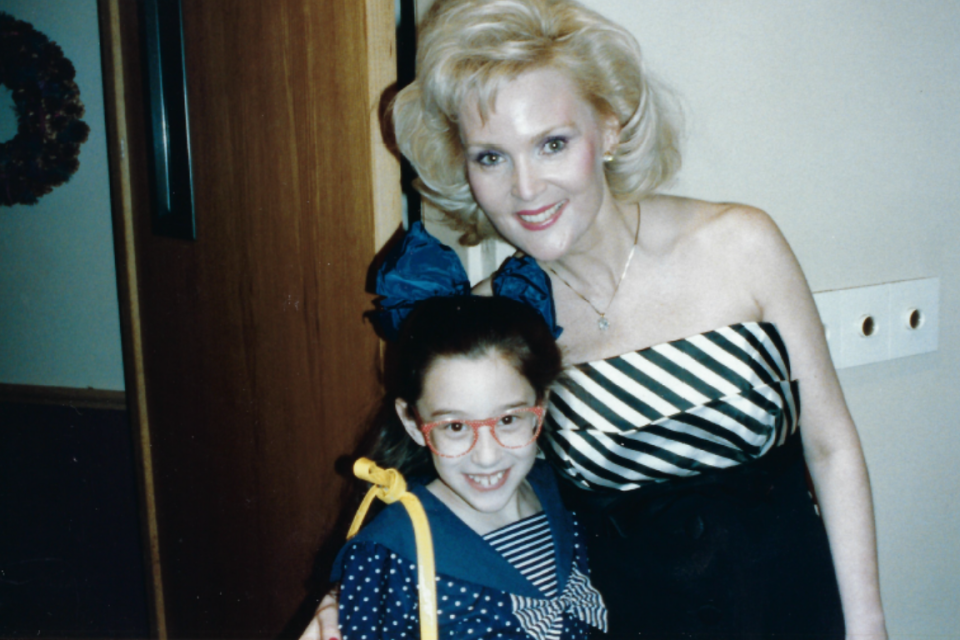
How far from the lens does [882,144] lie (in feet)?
5.23

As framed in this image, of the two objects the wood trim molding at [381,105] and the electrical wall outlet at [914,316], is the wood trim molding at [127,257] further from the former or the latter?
the electrical wall outlet at [914,316]

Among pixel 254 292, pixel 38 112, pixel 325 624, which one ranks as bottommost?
pixel 325 624

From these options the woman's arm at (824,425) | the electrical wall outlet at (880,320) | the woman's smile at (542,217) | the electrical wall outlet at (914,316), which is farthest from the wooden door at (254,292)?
the electrical wall outlet at (914,316)

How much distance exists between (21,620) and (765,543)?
275cm

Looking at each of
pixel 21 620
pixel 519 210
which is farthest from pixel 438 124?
pixel 21 620

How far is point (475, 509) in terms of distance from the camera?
3.63 ft

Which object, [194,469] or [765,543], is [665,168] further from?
[194,469]

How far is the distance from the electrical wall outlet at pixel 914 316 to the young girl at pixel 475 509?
103cm

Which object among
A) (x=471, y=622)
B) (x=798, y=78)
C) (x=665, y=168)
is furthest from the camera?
(x=798, y=78)

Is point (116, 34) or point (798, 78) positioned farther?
point (116, 34)

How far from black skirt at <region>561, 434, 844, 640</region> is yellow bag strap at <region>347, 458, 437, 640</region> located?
34cm

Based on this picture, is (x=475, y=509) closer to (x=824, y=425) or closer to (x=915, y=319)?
(x=824, y=425)

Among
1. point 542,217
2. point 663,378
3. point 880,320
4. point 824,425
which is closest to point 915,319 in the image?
point 880,320

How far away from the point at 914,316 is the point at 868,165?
413mm
